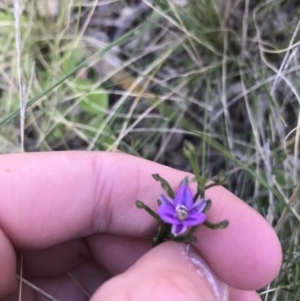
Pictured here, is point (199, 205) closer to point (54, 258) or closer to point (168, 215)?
point (168, 215)

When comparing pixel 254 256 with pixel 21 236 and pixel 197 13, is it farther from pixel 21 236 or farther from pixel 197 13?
pixel 197 13

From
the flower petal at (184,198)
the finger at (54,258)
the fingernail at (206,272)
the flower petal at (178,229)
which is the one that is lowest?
the finger at (54,258)

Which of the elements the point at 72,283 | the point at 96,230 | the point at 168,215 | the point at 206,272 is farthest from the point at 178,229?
the point at 72,283

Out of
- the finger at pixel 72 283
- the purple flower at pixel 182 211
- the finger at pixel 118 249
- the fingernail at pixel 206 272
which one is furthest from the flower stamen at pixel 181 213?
the finger at pixel 72 283

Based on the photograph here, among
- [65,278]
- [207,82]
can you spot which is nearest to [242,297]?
[65,278]

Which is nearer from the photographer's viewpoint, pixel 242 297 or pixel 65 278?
pixel 242 297

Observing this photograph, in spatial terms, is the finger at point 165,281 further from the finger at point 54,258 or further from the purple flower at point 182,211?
the finger at point 54,258
